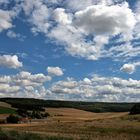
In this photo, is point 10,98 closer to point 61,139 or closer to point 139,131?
point 139,131

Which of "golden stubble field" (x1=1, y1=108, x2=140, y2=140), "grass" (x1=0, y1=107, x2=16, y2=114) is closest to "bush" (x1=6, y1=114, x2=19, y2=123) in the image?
"grass" (x1=0, y1=107, x2=16, y2=114)

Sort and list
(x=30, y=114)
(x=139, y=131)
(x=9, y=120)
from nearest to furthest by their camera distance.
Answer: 1. (x=139, y=131)
2. (x=9, y=120)
3. (x=30, y=114)

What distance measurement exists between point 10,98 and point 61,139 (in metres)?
163

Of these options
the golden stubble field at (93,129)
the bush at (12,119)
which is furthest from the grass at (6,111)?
the golden stubble field at (93,129)

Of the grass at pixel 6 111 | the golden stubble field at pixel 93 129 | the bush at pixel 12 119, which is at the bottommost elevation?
the golden stubble field at pixel 93 129

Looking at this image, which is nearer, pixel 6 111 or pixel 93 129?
pixel 93 129

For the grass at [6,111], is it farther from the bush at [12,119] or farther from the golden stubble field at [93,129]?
the golden stubble field at [93,129]

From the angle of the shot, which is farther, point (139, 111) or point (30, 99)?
point (30, 99)

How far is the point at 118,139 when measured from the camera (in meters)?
35.0

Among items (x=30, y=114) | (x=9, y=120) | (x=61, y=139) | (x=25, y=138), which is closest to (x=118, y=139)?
(x=61, y=139)

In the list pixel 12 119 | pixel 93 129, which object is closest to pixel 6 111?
pixel 12 119

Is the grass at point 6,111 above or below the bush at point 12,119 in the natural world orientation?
above

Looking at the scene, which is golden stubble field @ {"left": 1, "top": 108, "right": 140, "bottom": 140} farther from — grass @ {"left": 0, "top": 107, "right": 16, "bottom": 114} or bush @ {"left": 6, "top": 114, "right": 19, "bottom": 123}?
grass @ {"left": 0, "top": 107, "right": 16, "bottom": 114}

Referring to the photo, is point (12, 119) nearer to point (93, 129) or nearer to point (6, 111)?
point (6, 111)
